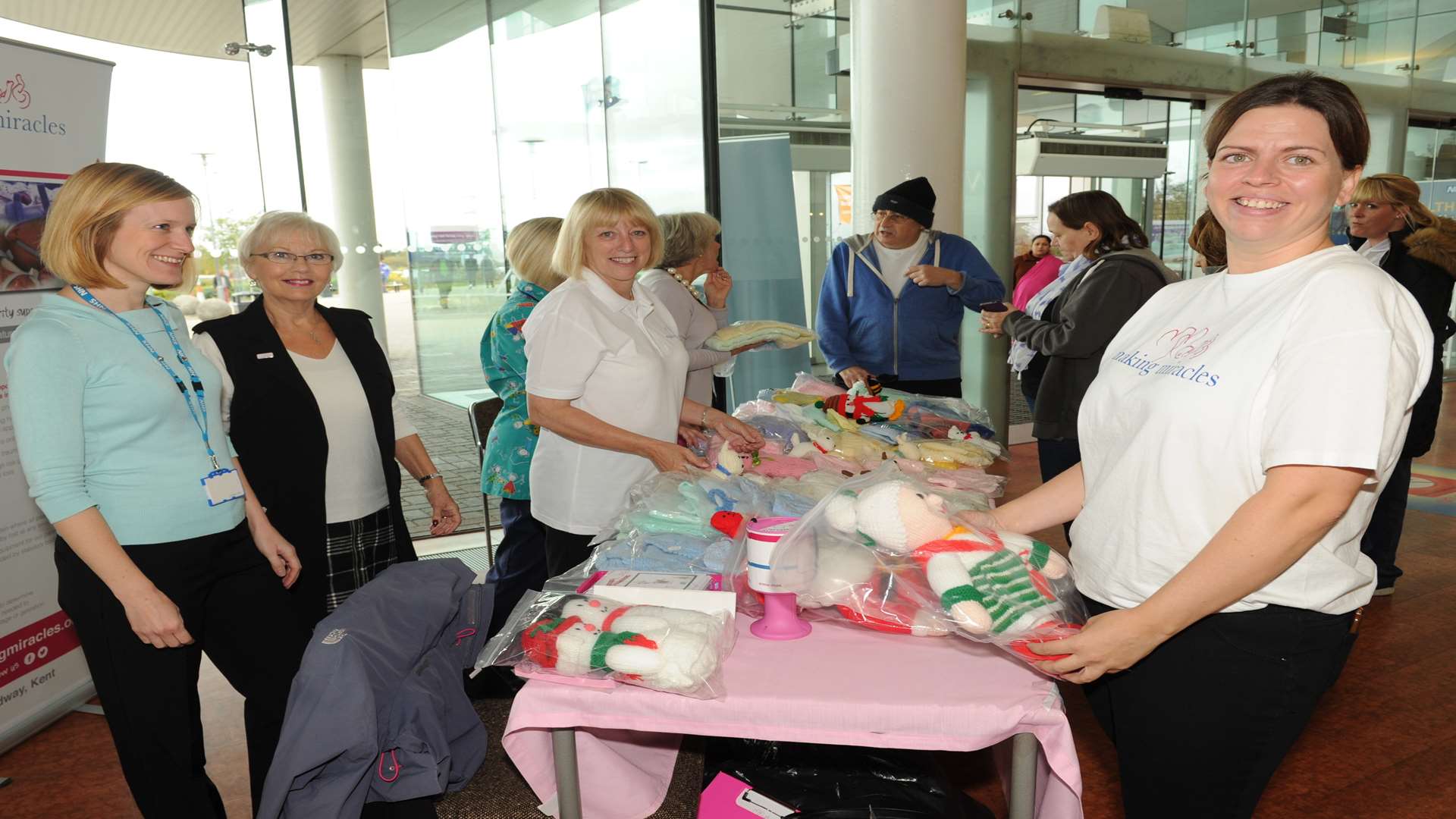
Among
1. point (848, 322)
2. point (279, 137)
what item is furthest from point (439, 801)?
point (279, 137)

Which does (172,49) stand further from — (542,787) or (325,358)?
(542,787)

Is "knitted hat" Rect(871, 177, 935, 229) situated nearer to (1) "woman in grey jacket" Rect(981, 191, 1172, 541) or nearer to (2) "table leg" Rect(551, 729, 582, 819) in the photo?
(1) "woman in grey jacket" Rect(981, 191, 1172, 541)

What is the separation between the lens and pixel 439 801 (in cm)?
239

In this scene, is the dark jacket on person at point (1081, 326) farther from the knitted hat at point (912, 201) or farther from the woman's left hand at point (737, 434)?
the woman's left hand at point (737, 434)

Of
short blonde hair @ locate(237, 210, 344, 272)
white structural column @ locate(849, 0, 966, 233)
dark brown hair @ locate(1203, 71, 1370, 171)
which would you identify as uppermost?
white structural column @ locate(849, 0, 966, 233)

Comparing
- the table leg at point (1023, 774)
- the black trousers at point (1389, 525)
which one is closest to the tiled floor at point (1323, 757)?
the black trousers at point (1389, 525)

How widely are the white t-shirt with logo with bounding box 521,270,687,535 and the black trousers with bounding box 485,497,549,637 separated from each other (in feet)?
2.20

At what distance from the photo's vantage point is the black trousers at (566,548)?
7.77 ft

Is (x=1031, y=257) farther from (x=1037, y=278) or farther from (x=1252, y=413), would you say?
(x=1252, y=413)

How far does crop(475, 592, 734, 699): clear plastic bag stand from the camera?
137 centimetres

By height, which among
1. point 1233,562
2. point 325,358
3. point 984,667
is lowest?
point 984,667

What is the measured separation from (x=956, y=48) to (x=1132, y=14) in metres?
2.08

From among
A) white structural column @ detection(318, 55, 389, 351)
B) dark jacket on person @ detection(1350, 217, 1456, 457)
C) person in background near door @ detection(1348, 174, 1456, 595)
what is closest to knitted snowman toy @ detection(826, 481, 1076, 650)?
person in background near door @ detection(1348, 174, 1456, 595)

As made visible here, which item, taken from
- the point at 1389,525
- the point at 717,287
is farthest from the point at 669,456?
the point at 1389,525
